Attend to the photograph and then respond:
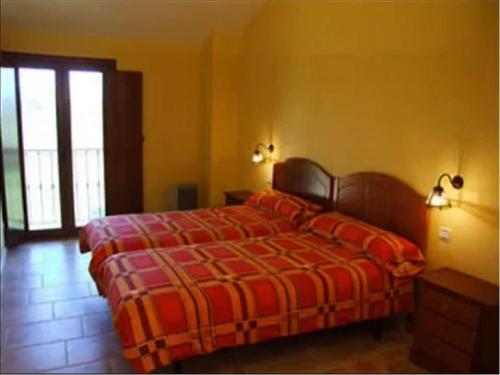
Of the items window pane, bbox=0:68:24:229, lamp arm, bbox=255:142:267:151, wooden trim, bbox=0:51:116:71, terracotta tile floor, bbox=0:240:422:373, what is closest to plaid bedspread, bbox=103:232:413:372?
terracotta tile floor, bbox=0:240:422:373

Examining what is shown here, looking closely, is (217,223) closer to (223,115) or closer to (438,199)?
(438,199)

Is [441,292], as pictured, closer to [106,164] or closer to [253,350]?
[253,350]

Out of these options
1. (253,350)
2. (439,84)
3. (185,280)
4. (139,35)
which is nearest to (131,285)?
(185,280)

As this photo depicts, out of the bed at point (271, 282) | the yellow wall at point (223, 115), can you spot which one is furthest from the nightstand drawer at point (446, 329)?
the yellow wall at point (223, 115)

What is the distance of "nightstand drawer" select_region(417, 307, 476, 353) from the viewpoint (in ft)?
8.05

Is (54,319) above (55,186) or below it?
below

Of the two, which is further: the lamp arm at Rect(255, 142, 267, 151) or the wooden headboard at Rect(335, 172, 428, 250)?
the lamp arm at Rect(255, 142, 267, 151)

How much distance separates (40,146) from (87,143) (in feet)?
1.76

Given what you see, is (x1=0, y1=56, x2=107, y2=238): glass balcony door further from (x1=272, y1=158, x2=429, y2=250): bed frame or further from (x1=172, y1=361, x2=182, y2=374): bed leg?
(x1=172, y1=361, x2=182, y2=374): bed leg

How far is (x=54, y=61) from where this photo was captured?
520cm

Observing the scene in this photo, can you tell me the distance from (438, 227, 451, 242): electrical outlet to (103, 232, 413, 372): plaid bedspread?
36 cm

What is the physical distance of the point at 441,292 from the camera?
259cm

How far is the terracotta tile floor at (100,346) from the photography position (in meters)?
2.74

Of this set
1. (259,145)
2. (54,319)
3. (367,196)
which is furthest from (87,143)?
(367,196)
